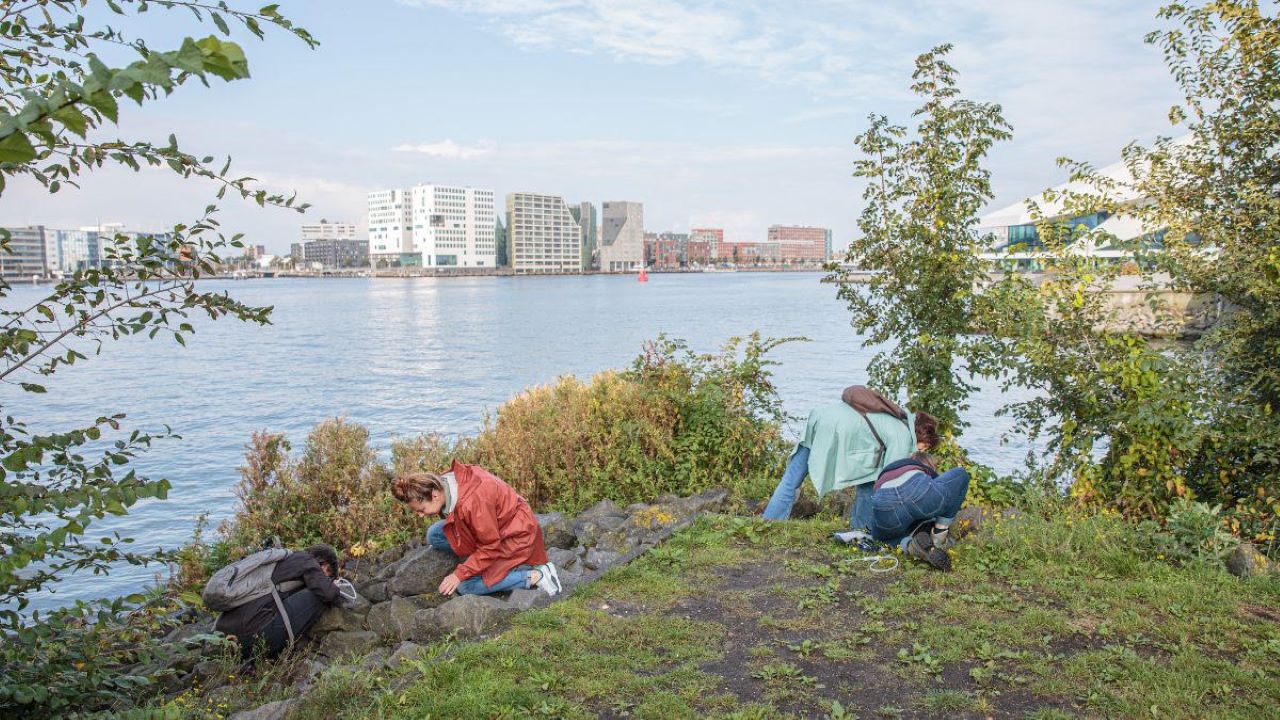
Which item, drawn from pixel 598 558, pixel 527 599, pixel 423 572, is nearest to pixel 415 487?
pixel 423 572

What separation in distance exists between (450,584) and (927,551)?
4124 mm

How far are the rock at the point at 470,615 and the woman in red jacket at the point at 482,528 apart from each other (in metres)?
0.62

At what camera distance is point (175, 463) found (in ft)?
57.5

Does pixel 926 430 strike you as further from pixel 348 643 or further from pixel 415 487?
pixel 348 643

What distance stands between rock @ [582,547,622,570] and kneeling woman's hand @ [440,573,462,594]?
1.30 meters

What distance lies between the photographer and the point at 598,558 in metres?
→ 7.88

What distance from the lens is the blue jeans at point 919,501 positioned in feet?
22.5

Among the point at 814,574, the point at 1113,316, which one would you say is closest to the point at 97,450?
the point at 814,574

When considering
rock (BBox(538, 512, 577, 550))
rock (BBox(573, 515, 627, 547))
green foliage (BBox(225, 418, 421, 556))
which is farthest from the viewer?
green foliage (BBox(225, 418, 421, 556))

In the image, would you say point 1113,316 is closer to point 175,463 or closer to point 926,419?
point 926,419

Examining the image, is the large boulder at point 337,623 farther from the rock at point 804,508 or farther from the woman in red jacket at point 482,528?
the rock at point 804,508

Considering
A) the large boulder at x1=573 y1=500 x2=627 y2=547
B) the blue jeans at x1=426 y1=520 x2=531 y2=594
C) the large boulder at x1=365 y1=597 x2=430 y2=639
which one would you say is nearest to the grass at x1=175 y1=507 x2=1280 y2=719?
the blue jeans at x1=426 y1=520 x2=531 y2=594

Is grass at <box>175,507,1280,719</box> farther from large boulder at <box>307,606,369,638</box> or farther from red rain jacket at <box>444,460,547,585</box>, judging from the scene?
large boulder at <box>307,606,369,638</box>

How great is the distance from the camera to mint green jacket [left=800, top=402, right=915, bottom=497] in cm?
773
